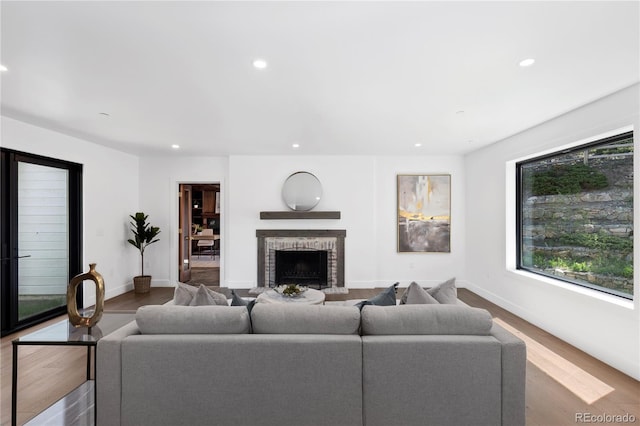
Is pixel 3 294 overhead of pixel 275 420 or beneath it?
Result: overhead

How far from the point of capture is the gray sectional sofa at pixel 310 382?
1.95 m

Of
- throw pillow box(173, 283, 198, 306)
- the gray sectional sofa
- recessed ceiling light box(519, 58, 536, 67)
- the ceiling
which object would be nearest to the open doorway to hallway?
the ceiling

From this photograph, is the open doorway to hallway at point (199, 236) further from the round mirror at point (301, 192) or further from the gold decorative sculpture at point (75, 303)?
the gold decorative sculpture at point (75, 303)

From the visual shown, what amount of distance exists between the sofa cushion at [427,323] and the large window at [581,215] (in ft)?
7.00

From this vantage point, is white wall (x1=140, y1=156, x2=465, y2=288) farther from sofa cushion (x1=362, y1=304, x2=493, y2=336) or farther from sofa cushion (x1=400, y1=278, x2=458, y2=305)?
sofa cushion (x1=362, y1=304, x2=493, y2=336)

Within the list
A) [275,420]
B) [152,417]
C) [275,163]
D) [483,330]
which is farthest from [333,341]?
[275,163]

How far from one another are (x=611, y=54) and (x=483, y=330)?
2093 millimetres

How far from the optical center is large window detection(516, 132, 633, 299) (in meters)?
3.14

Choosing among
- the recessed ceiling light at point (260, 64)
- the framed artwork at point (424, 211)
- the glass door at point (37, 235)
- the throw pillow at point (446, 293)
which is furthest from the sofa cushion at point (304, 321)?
the framed artwork at point (424, 211)

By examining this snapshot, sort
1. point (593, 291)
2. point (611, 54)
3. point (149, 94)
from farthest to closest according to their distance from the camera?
point (593, 291)
point (149, 94)
point (611, 54)

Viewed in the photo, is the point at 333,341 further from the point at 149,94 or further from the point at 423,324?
the point at 149,94

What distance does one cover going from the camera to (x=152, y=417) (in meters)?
1.95

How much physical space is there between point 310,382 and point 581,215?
3.55 m

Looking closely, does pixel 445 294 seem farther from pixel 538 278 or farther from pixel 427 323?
pixel 538 278
